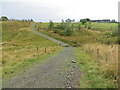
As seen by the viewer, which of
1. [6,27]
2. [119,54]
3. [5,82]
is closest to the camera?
[5,82]

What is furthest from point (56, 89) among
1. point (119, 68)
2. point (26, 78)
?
point (119, 68)

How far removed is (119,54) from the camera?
9508 millimetres

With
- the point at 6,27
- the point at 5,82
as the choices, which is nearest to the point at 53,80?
the point at 5,82

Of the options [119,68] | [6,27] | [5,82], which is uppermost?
[6,27]

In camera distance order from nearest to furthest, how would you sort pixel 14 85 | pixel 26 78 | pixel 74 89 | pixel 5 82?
pixel 74 89, pixel 14 85, pixel 5 82, pixel 26 78

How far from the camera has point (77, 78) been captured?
7684mm

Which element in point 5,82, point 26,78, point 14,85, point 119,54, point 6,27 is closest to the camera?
point 14,85

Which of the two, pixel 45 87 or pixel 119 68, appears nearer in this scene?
pixel 45 87

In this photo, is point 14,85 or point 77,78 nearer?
point 14,85

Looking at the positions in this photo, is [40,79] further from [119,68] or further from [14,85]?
[119,68]

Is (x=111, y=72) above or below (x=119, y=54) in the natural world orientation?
below

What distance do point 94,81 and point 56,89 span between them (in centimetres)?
196

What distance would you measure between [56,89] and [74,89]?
75 cm

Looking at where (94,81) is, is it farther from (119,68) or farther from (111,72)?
(119,68)
